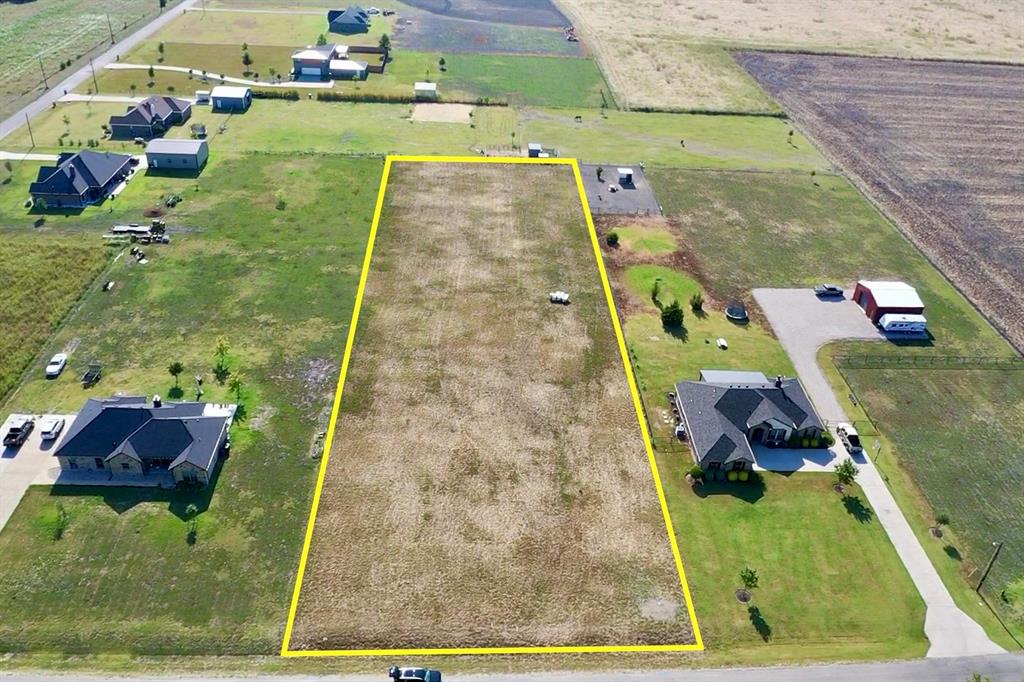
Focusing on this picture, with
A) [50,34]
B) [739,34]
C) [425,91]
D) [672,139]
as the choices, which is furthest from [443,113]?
[50,34]

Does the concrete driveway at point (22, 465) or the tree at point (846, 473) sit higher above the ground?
the tree at point (846, 473)

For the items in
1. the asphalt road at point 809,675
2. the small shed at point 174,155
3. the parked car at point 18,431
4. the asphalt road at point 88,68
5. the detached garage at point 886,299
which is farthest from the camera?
the asphalt road at point 88,68

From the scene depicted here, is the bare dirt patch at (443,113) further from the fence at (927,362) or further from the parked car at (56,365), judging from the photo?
the fence at (927,362)

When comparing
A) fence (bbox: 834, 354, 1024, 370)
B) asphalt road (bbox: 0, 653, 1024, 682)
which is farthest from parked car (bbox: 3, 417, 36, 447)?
fence (bbox: 834, 354, 1024, 370)

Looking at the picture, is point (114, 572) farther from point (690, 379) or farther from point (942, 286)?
point (942, 286)

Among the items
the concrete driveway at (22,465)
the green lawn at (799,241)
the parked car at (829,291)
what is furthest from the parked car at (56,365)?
the parked car at (829,291)

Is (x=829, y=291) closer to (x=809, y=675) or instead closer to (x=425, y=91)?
(x=809, y=675)
